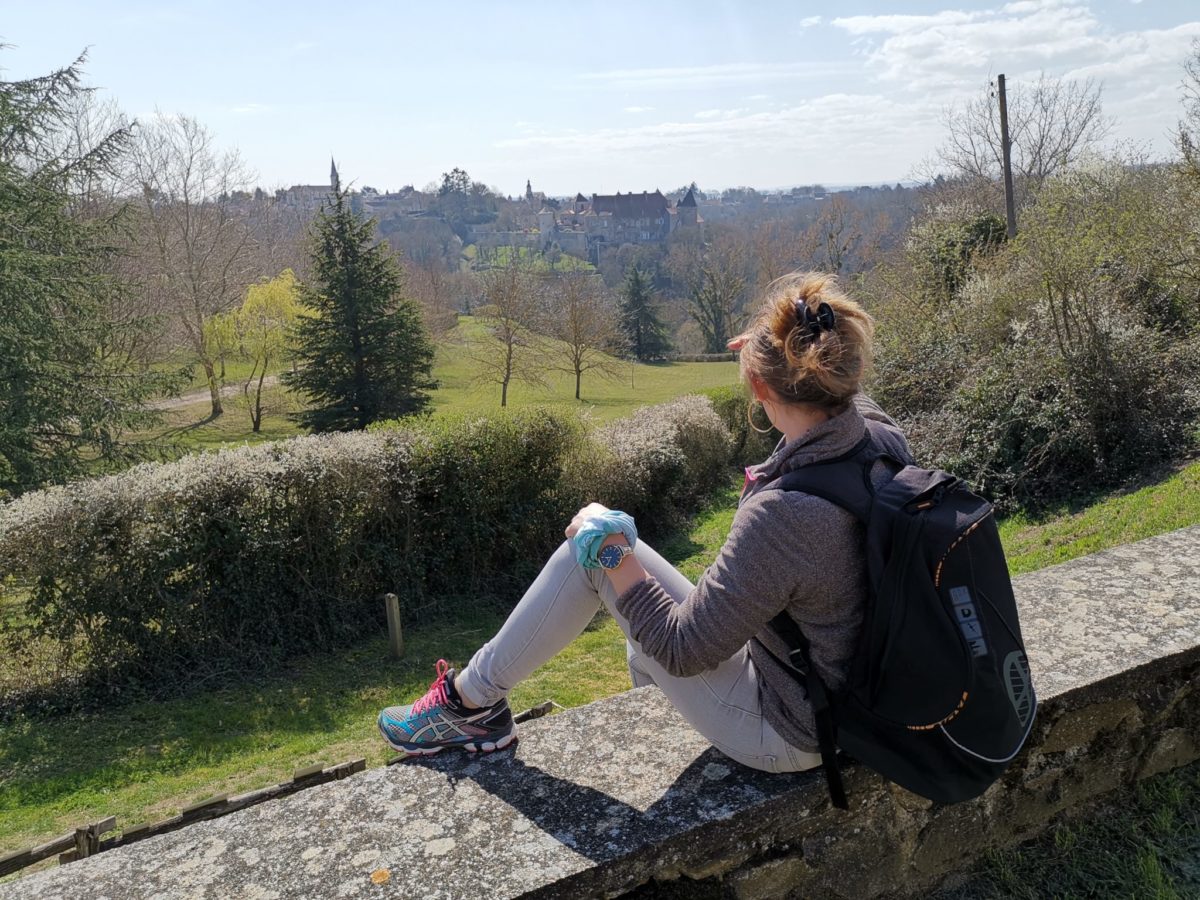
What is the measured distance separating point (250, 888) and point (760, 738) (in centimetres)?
105

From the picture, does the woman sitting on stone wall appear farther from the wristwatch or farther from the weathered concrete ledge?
the weathered concrete ledge

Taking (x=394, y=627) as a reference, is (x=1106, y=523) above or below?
above

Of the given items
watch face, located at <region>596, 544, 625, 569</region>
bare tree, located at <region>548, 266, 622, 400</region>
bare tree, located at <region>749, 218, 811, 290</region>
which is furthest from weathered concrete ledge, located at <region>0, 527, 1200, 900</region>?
bare tree, located at <region>749, 218, 811, 290</region>

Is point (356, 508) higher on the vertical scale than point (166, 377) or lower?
lower

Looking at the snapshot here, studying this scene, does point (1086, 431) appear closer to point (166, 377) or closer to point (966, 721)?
point (966, 721)

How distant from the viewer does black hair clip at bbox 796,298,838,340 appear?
1875 mm

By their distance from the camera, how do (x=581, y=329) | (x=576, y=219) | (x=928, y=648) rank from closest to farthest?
(x=928, y=648), (x=581, y=329), (x=576, y=219)

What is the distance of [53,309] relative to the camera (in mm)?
14953

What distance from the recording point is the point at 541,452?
445 inches

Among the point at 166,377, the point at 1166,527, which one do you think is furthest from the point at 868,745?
the point at 166,377

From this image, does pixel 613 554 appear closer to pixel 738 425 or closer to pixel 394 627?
pixel 394 627

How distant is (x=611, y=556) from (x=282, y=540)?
747 centimetres

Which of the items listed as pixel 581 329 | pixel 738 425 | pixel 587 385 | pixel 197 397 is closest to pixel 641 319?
pixel 587 385

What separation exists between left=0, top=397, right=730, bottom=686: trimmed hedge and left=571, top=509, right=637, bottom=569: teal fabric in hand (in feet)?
23.3
